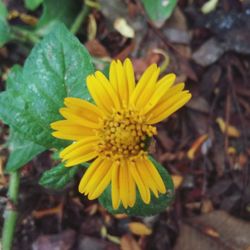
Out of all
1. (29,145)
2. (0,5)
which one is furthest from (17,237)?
(0,5)

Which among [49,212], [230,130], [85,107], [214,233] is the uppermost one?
[230,130]

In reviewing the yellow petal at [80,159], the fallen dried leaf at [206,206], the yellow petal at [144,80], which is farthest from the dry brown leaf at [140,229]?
the yellow petal at [144,80]

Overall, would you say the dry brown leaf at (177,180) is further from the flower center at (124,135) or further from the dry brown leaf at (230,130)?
the flower center at (124,135)

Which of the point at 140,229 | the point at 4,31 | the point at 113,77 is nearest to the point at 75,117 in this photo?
the point at 113,77

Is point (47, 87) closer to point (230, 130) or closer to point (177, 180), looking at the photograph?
point (177, 180)

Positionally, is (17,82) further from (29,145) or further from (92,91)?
(92,91)

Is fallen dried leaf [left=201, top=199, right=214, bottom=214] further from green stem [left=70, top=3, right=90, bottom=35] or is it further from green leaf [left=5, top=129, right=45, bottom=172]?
green stem [left=70, top=3, right=90, bottom=35]

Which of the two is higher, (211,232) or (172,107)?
(172,107)

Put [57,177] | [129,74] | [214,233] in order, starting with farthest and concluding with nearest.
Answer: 1. [214,233]
2. [57,177]
3. [129,74]
